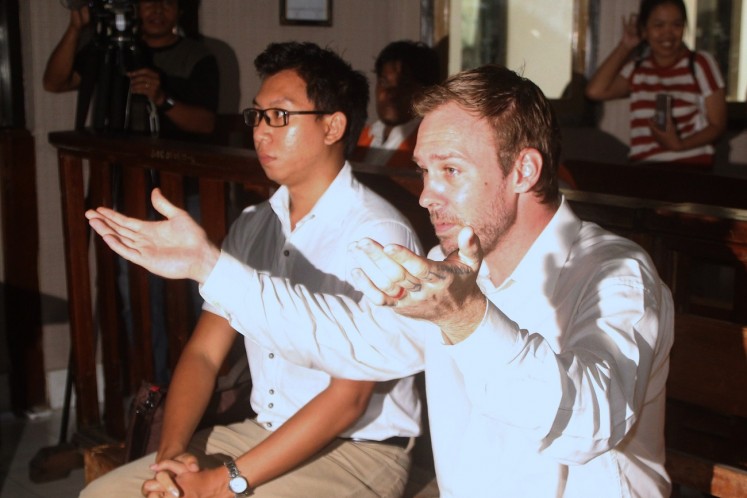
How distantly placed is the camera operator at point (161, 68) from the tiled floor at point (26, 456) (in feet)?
4.03

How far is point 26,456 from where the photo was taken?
3.78 meters

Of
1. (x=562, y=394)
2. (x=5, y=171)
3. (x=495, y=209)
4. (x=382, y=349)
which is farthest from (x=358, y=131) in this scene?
(x=5, y=171)

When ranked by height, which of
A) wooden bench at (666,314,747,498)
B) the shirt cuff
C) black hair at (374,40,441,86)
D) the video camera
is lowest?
wooden bench at (666,314,747,498)

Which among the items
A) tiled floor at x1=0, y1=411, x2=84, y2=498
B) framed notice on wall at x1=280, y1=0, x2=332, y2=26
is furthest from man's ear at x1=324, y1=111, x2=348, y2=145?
framed notice on wall at x1=280, y1=0, x2=332, y2=26

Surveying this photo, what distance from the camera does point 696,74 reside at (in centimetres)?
429

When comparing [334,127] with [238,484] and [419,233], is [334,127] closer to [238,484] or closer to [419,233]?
[419,233]

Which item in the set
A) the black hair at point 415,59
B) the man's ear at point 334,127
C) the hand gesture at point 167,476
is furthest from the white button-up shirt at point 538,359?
the black hair at point 415,59

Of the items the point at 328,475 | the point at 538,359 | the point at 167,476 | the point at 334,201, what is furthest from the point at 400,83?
the point at 538,359

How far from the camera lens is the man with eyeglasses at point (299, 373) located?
208cm

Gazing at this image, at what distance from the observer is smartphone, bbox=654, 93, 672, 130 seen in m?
4.28

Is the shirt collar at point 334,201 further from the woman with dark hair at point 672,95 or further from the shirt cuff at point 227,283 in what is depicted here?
the woman with dark hair at point 672,95

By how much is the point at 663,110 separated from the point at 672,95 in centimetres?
15

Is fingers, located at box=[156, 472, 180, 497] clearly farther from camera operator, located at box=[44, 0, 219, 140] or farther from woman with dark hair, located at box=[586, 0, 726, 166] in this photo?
woman with dark hair, located at box=[586, 0, 726, 166]

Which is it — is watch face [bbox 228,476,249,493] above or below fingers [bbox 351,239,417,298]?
below
